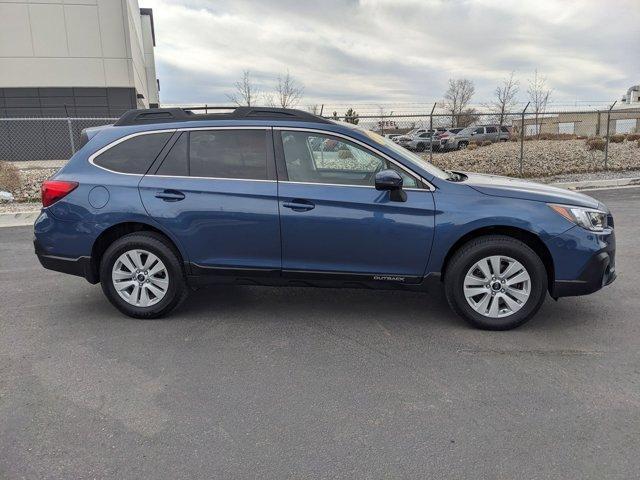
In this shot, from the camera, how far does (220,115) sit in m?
4.48

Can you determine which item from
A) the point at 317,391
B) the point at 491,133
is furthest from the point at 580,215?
the point at 491,133

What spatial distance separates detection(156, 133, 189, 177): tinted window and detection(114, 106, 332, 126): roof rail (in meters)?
0.25

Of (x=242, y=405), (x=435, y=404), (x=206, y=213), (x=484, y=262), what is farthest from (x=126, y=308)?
(x=484, y=262)

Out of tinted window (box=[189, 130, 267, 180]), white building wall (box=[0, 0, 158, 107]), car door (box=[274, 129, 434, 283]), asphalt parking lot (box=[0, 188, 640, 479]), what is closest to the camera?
asphalt parking lot (box=[0, 188, 640, 479])

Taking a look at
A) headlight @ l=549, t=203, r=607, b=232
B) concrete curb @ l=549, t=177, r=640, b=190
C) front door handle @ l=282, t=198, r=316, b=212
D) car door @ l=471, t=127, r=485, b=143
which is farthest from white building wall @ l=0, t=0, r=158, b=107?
headlight @ l=549, t=203, r=607, b=232

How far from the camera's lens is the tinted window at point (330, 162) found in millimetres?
4184

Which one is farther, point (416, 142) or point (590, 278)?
point (416, 142)

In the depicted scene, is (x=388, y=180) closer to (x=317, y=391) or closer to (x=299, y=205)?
(x=299, y=205)

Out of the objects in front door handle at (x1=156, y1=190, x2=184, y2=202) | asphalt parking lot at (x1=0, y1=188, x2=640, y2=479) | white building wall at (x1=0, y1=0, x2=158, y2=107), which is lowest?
asphalt parking lot at (x1=0, y1=188, x2=640, y2=479)

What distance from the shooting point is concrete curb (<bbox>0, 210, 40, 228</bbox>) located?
9.42 meters

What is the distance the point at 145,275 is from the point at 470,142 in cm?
2772

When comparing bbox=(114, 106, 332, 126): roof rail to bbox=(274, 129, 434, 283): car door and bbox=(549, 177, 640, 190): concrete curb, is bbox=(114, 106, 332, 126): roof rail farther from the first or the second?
bbox=(549, 177, 640, 190): concrete curb

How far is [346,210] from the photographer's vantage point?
13.4 ft

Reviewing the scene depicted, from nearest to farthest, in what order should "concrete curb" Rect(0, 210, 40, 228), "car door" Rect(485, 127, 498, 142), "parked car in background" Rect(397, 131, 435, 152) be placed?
"concrete curb" Rect(0, 210, 40, 228) < "parked car in background" Rect(397, 131, 435, 152) < "car door" Rect(485, 127, 498, 142)
